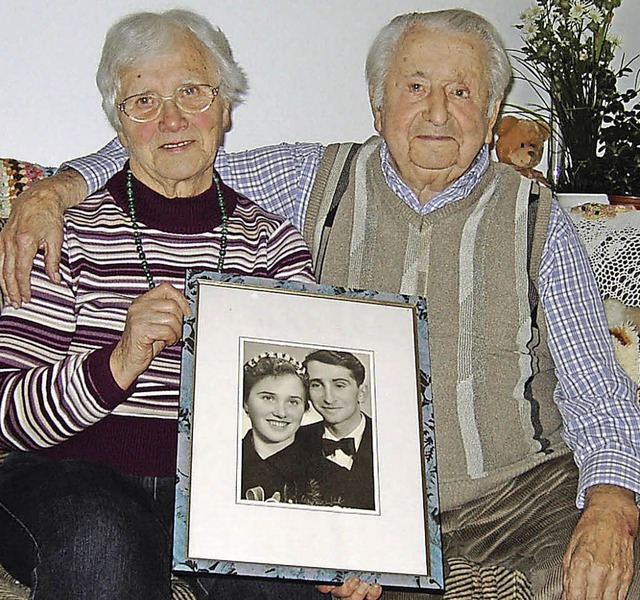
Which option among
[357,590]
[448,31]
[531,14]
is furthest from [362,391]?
[531,14]

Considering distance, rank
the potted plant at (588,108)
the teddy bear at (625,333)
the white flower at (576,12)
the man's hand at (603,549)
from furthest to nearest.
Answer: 1. the white flower at (576,12)
2. the potted plant at (588,108)
3. the teddy bear at (625,333)
4. the man's hand at (603,549)

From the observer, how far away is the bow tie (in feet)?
4.28

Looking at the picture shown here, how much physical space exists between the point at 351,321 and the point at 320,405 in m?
0.15

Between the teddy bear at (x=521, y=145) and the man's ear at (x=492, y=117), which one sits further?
the teddy bear at (x=521, y=145)

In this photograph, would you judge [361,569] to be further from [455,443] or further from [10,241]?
[10,241]

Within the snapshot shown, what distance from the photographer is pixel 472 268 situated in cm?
173

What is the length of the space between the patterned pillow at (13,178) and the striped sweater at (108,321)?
A: 0.25 metres

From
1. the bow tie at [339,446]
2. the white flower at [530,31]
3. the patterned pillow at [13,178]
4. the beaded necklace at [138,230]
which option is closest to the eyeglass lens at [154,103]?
the beaded necklace at [138,230]

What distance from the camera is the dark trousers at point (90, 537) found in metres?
1.16

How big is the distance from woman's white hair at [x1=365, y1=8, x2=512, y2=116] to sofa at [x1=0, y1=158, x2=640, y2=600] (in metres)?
0.51

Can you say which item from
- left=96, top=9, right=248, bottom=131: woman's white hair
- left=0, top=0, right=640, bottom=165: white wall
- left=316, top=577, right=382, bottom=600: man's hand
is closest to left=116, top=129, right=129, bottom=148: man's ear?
left=96, top=9, right=248, bottom=131: woman's white hair

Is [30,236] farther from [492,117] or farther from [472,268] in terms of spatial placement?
[492,117]

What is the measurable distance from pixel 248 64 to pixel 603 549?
56.7 inches

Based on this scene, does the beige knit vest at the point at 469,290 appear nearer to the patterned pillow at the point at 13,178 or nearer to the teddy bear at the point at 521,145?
the patterned pillow at the point at 13,178
